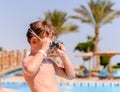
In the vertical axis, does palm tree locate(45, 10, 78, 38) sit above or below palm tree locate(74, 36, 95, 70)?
above

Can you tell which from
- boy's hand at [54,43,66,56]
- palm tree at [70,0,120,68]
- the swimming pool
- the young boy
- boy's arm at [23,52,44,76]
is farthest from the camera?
palm tree at [70,0,120,68]

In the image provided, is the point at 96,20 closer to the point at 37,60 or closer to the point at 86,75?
the point at 86,75

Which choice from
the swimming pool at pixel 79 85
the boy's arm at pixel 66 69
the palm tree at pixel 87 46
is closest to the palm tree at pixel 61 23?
the palm tree at pixel 87 46

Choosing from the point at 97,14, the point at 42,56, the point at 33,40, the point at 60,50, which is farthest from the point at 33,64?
the point at 97,14

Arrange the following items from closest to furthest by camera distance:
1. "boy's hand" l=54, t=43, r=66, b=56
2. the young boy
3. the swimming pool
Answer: the young boy → "boy's hand" l=54, t=43, r=66, b=56 → the swimming pool

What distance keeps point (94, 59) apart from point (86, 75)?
878 centimetres

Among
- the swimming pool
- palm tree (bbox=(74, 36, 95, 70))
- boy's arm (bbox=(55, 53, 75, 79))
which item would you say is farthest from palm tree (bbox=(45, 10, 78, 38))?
boy's arm (bbox=(55, 53, 75, 79))

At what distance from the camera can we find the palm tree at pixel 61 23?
123ft

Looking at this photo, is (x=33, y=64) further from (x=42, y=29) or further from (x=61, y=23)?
(x=61, y=23)

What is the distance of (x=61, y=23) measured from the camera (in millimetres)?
38219

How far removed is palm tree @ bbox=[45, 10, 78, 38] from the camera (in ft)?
123

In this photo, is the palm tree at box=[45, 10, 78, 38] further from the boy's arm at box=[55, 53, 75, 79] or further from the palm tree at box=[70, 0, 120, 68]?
the boy's arm at box=[55, 53, 75, 79]

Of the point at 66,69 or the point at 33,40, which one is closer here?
the point at 33,40

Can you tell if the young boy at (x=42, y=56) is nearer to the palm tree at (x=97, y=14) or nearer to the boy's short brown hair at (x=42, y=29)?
the boy's short brown hair at (x=42, y=29)
